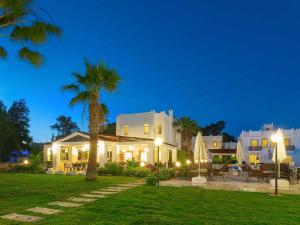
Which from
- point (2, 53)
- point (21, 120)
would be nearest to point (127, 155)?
point (2, 53)

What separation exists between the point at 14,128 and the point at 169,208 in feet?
142

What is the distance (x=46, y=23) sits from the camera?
9539mm

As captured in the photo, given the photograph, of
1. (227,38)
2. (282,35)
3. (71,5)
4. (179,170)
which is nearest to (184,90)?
(227,38)

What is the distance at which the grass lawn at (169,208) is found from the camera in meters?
7.08

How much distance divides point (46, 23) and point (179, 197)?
7678mm

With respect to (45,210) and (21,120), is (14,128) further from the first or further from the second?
(45,210)

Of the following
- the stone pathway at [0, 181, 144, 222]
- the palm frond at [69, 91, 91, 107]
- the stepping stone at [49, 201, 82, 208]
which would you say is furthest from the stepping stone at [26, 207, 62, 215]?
the palm frond at [69, 91, 91, 107]

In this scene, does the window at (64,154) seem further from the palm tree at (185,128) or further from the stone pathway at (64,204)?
the stone pathway at (64,204)

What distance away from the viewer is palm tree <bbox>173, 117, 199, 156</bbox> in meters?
38.1

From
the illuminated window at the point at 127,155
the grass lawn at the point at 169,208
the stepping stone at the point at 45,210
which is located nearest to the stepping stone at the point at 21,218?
the grass lawn at the point at 169,208

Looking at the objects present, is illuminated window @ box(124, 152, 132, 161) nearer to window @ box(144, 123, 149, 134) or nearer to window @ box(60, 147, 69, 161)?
window @ box(60, 147, 69, 161)

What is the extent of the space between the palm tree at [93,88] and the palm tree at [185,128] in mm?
21042

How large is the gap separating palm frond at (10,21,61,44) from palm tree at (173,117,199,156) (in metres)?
29.3

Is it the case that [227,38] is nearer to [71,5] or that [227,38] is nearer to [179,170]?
[71,5]
